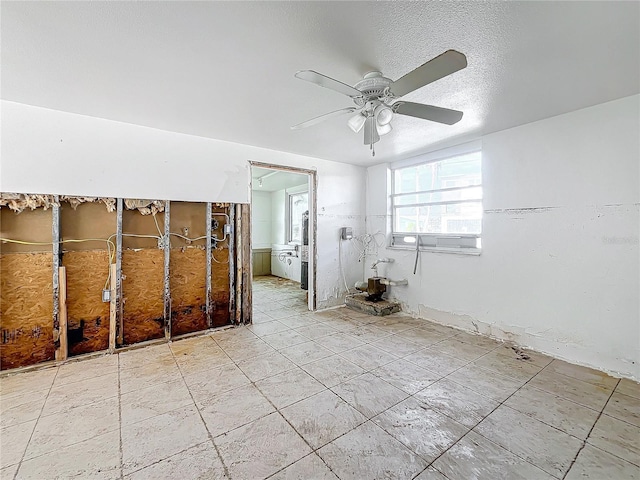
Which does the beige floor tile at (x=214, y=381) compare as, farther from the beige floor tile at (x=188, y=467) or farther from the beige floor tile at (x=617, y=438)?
the beige floor tile at (x=617, y=438)

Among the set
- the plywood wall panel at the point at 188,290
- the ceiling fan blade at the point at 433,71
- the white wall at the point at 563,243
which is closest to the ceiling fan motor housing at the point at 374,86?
the ceiling fan blade at the point at 433,71

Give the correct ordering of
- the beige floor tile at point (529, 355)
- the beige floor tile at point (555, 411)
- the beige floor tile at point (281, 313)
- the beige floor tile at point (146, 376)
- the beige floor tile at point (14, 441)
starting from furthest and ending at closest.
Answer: the beige floor tile at point (281, 313) → the beige floor tile at point (529, 355) → the beige floor tile at point (146, 376) → the beige floor tile at point (555, 411) → the beige floor tile at point (14, 441)

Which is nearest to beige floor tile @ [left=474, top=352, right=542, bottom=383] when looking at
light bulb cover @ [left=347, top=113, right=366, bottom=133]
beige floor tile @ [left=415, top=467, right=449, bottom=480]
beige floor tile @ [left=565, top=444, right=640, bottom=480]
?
beige floor tile @ [left=565, top=444, right=640, bottom=480]

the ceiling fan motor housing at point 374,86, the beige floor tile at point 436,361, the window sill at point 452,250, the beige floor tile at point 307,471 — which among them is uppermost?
the ceiling fan motor housing at point 374,86

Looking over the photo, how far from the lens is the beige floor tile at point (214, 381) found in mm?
2295

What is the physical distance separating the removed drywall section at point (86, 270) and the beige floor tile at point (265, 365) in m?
1.64

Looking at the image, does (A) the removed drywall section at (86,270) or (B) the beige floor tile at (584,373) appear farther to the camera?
(A) the removed drywall section at (86,270)

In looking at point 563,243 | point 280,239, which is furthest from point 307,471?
point 280,239

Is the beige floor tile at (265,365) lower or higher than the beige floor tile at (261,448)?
higher

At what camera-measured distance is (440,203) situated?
409 centimetres

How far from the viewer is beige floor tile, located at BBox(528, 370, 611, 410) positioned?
2184 mm

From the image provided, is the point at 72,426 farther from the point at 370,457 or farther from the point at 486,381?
the point at 486,381

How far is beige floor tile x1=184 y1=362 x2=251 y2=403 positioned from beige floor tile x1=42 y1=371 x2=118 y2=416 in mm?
593

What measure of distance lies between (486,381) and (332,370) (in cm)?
136
